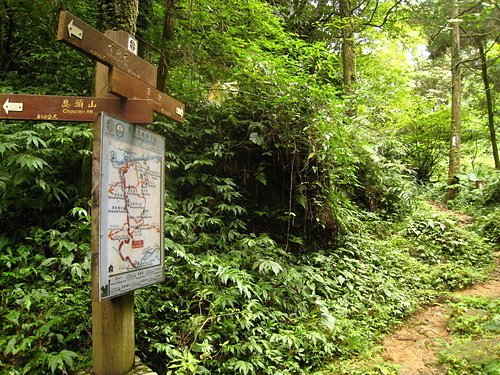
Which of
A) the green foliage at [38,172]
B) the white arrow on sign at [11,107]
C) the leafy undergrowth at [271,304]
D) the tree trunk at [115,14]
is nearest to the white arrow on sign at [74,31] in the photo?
the white arrow on sign at [11,107]

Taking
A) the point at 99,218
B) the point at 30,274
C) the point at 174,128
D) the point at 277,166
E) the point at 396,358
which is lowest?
the point at 396,358

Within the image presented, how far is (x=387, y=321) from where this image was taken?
489 centimetres

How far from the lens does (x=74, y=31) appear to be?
2.06 meters

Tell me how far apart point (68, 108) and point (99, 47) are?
500 millimetres

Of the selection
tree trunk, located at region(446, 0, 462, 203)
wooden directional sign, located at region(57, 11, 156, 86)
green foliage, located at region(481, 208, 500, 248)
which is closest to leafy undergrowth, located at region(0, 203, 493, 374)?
wooden directional sign, located at region(57, 11, 156, 86)

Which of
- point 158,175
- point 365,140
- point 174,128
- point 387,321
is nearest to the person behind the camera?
point 158,175

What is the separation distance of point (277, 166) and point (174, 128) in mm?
1824

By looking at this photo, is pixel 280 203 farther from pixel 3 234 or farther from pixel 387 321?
pixel 3 234

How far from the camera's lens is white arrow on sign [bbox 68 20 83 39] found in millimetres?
2028

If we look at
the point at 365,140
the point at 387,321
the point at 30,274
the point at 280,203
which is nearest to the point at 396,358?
the point at 387,321

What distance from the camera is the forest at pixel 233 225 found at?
11.0 feet

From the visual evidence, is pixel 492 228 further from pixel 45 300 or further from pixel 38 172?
pixel 38 172

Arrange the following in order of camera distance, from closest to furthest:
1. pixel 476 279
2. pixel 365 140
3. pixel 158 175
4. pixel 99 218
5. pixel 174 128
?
pixel 99 218, pixel 158 175, pixel 174 128, pixel 476 279, pixel 365 140

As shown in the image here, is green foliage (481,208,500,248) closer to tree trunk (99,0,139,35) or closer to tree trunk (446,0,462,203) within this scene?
tree trunk (446,0,462,203)
